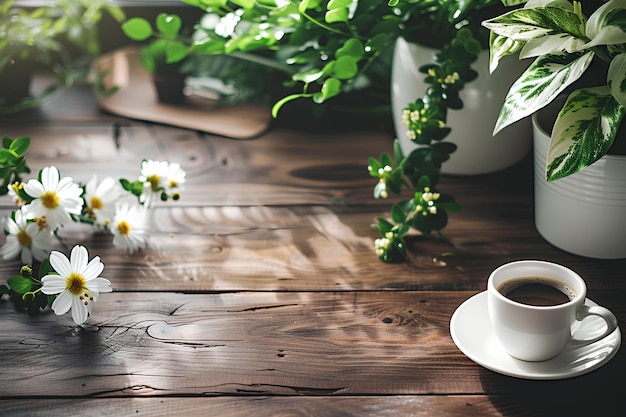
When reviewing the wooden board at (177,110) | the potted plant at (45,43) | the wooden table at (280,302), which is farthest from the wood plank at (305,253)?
the potted plant at (45,43)

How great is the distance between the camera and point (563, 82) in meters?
0.80

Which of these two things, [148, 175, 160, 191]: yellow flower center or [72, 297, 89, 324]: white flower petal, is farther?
[148, 175, 160, 191]: yellow flower center

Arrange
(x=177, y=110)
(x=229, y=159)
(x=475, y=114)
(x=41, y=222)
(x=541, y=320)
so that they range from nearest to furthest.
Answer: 1. (x=541, y=320)
2. (x=41, y=222)
3. (x=475, y=114)
4. (x=229, y=159)
5. (x=177, y=110)

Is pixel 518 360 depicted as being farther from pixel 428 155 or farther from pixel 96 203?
pixel 96 203

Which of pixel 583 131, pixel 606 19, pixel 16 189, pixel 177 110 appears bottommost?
Result: pixel 177 110

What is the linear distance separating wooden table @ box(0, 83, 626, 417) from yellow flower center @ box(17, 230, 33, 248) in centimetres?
5

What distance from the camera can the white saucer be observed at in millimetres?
786

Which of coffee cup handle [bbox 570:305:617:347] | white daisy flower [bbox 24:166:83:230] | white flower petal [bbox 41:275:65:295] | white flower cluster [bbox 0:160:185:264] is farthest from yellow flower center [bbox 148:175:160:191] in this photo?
coffee cup handle [bbox 570:305:617:347]

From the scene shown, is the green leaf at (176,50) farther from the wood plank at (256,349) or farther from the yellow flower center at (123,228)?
the wood plank at (256,349)

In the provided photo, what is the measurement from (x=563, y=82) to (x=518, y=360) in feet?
0.94

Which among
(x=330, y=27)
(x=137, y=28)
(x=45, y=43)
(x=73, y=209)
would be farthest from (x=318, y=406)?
(x=45, y=43)

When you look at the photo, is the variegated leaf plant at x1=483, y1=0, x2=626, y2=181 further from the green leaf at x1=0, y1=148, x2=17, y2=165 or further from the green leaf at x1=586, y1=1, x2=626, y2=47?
the green leaf at x1=0, y1=148, x2=17, y2=165

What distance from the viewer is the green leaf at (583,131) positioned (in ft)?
2.65

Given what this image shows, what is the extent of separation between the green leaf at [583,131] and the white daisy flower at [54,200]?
1.83 feet
